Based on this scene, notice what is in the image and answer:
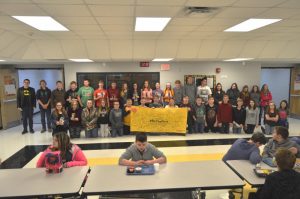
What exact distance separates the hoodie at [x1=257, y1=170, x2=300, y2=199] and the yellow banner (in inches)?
189

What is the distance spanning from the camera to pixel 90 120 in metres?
6.79

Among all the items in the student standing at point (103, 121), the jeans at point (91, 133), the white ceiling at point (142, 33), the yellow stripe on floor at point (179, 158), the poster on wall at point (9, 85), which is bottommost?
the yellow stripe on floor at point (179, 158)

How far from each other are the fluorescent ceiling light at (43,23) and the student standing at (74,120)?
257cm

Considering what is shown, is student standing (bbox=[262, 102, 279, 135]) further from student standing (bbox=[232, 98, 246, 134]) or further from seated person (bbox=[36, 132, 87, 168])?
seated person (bbox=[36, 132, 87, 168])

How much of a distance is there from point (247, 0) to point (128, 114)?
192 inches

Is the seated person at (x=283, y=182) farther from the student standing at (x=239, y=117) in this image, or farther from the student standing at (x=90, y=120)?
the student standing at (x=90, y=120)

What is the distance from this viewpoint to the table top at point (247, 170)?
253 cm

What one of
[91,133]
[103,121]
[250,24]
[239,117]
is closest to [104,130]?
[103,121]

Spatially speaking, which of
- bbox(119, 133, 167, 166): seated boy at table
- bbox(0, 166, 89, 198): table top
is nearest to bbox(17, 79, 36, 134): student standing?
bbox(0, 166, 89, 198): table top

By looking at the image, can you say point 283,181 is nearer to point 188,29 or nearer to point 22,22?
point 188,29

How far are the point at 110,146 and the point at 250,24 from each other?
4.44 metres

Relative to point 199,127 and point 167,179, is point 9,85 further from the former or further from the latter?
point 167,179

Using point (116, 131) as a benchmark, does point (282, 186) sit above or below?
above

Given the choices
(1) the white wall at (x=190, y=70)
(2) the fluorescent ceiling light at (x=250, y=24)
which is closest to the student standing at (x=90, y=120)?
(1) the white wall at (x=190, y=70)
